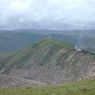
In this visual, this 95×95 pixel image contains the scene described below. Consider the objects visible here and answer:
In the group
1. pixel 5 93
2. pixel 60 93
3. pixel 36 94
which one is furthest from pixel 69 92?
pixel 5 93

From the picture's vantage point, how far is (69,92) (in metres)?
45.3

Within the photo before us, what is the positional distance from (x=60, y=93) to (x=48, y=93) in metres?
2.24

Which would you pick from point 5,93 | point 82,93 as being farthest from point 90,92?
point 5,93

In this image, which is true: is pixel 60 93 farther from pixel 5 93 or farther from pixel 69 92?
pixel 5 93

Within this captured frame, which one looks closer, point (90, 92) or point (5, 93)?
point (90, 92)

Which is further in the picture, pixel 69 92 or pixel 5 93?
pixel 5 93

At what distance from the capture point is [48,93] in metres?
46.6

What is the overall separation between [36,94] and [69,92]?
15.2 ft

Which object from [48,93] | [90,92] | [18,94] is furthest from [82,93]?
[18,94]

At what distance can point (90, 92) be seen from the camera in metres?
44.6

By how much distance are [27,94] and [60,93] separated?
484cm

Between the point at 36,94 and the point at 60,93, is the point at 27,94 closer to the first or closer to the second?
the point at 36,94

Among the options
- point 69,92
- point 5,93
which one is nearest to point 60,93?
point 69,92

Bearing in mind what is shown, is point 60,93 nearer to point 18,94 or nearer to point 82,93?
point 82,93
